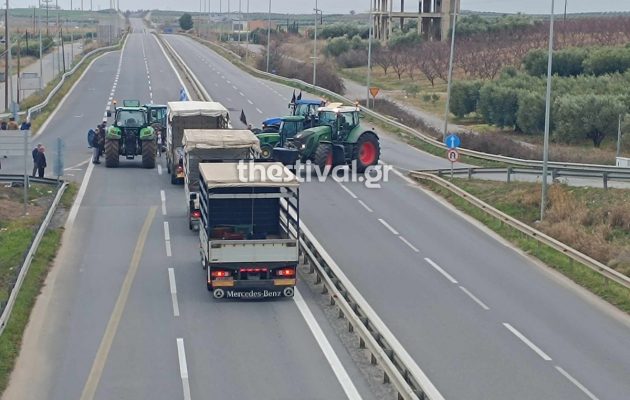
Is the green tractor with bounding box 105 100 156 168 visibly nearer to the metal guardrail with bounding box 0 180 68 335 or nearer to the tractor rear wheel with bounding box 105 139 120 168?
the tractor rear wheel with bounding box 105 139 120 168

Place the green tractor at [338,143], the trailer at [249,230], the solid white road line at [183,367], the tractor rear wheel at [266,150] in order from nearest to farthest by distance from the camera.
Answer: the solid white road line at [183,367] → the trailer at [249,230] → the green tractor at [338,143] → the tractor rear wheel at [266,150]

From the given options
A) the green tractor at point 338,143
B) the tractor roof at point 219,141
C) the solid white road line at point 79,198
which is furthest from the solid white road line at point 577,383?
the green tractor at point 338,143

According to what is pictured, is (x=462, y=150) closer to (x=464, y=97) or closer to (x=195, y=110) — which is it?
(x=195, y=110)

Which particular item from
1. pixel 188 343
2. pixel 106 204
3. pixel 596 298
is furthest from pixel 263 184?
pixel 106 204

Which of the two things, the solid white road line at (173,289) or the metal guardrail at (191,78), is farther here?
the metal guardrail at (191,78)

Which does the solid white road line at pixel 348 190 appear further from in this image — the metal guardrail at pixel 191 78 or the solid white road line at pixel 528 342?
the metal guardrail at pixel 191 78

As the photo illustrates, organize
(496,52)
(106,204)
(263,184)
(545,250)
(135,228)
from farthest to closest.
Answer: (496,52) → (106,204) → (135,228) → (545,250) → (263,184)

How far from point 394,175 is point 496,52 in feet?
205

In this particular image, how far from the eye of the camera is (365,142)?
42.5 m

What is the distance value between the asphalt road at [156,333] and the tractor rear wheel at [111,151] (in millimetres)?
9716

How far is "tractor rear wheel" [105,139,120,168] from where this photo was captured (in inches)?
1731

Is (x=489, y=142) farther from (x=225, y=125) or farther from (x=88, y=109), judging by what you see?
(x=88, y=109)

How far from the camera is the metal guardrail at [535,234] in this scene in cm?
2653

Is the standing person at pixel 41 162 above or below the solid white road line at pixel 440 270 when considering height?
above
